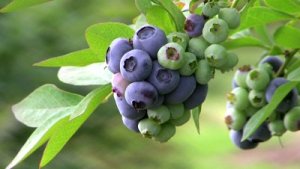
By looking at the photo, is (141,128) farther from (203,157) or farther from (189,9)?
(203,157)

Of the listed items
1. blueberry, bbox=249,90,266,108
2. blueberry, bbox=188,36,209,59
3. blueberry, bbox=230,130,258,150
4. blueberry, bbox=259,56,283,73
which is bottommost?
blueberry, bbox=230,130,258,150

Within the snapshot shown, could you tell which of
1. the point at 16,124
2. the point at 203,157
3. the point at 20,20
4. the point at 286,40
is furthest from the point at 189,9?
the point at 203,157

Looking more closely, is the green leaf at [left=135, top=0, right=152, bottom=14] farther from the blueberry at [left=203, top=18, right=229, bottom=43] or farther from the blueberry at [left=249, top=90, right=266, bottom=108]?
the blueberry at [left=249, top=90, right=266, bottom=108]

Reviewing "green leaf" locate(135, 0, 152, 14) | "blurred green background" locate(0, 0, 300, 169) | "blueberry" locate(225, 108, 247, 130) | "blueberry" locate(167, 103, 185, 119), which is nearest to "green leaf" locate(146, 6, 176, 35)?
"green leaf" locate(135, 0, 152, 14)

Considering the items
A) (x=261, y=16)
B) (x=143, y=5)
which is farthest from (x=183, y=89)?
(x=261, y=16)

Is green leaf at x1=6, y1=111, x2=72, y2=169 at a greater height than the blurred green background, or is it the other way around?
green leaf at x1=6, y1=111, x2=72, y2=169

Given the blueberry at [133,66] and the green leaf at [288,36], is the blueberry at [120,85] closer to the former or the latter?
the blueberry at [133,66]

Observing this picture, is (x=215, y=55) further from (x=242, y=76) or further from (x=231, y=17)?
(x=242, y=76)

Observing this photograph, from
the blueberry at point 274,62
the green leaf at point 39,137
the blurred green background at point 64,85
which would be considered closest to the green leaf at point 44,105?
the green leaf at point 39,137

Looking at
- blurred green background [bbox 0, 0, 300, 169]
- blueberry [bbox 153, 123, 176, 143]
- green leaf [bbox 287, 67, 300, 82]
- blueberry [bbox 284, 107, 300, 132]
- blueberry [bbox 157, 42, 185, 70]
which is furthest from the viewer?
blurred green background [bbox 0, 0, 300, 169]
